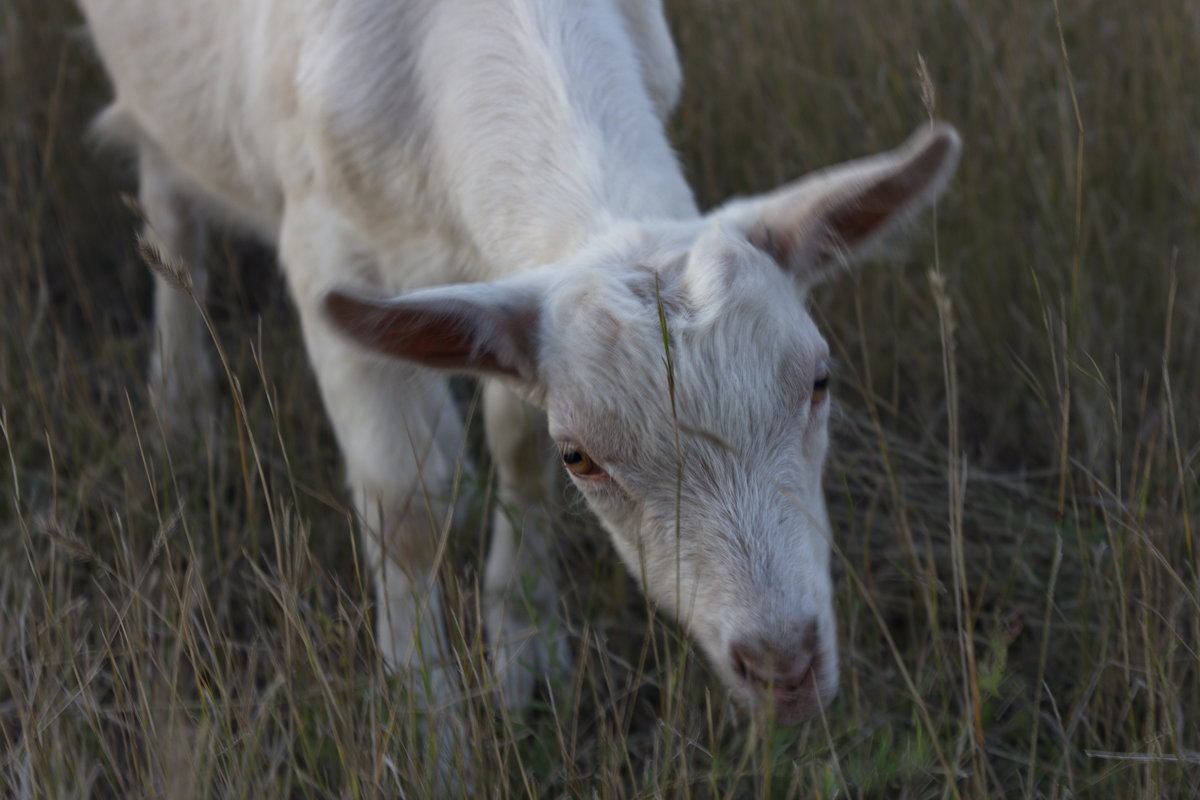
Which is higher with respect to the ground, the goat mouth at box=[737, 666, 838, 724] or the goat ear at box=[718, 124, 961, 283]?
the goat ear at box=[718, 124, 961, 283]

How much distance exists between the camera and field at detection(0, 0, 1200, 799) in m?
2.43

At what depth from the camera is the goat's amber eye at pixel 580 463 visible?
240cm

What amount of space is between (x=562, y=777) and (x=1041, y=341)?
2.06 m

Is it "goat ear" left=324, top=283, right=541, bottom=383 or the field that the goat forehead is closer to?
"goat ear" left=324, top=283, right=541, bottom=383

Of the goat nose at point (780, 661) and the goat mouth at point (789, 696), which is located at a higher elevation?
the goat nose at point (780, 661)

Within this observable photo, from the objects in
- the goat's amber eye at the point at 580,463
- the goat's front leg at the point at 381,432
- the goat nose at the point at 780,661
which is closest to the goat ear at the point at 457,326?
the goat's amber eye at the point at 580,463

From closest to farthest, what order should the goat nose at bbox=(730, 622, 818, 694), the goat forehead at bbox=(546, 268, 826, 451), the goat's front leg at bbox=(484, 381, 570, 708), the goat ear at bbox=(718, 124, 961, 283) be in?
the goat nose at bbox=(730, 622, 818, 694), the goat forehead at bbox=(546, 268, 826, 451), the goat ear at bbox=(718, 124, 961, 283), the goat's front leg at bbox=(484, 381, 570, 708)

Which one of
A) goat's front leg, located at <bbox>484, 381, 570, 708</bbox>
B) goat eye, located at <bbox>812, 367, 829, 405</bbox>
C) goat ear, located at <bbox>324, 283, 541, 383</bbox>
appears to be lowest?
goat's front leg, located at <bbox>484, 381, 570, 708</bbox>

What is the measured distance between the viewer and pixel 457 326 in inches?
95.7

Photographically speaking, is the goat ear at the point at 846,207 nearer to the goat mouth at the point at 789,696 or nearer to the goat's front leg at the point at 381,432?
the goat mouth at the point at 789,696

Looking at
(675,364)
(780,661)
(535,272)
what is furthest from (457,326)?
(780,661)

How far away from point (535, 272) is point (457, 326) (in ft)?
0.66

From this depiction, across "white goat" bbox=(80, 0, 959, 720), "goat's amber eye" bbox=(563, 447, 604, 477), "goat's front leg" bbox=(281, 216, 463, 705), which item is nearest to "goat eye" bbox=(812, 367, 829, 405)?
"white goat" bbox=(80, 0, 959, 720)

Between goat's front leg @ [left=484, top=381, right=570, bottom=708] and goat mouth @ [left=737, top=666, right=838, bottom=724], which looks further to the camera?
goat's front leg @ [left=484, top=381, right=570, bottom=708]
